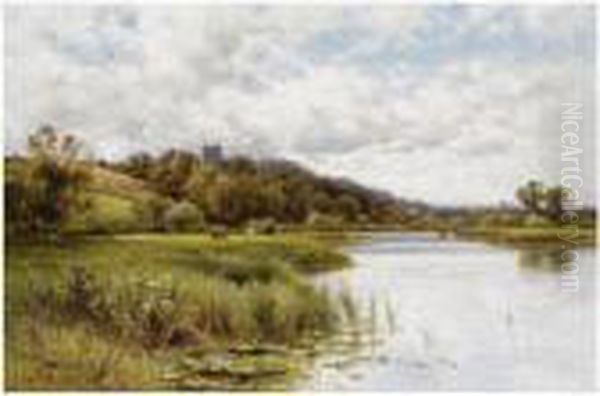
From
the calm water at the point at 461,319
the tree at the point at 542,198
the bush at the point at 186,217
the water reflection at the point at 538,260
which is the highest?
the tree at the point at 542,198

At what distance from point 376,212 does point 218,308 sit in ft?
1.19

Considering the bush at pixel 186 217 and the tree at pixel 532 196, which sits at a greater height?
the tree at pixel 532 196

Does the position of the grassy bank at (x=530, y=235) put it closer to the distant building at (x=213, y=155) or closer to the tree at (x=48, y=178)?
the distant building at (x=213, y=155)

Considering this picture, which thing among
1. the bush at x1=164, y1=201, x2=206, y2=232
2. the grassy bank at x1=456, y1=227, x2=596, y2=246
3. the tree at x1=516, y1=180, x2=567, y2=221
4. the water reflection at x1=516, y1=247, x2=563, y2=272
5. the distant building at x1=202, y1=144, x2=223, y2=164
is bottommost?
the water reflection at x1=516, y1=247, x2=563, y2=272

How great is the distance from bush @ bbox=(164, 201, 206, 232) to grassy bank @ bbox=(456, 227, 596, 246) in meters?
0.51

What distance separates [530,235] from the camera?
2.56m

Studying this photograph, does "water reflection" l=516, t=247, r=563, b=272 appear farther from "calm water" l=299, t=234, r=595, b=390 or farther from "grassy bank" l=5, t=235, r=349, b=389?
"grassy bank" l=5, t=235, r=349, b=389

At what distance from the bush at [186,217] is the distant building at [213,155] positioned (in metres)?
0.10

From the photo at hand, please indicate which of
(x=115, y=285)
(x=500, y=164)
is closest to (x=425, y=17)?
(x=500, y=164)

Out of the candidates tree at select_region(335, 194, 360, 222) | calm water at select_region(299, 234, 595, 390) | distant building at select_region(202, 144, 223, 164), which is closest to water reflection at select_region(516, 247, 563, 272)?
calm water at select_region(299, 234, 595, 390)

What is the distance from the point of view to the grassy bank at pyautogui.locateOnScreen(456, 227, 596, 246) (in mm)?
2547

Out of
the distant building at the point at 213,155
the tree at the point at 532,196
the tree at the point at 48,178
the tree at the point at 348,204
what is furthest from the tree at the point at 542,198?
the tree at the point at 48,178

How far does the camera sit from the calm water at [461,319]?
253 cm

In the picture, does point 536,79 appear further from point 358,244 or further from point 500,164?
point 358,244
